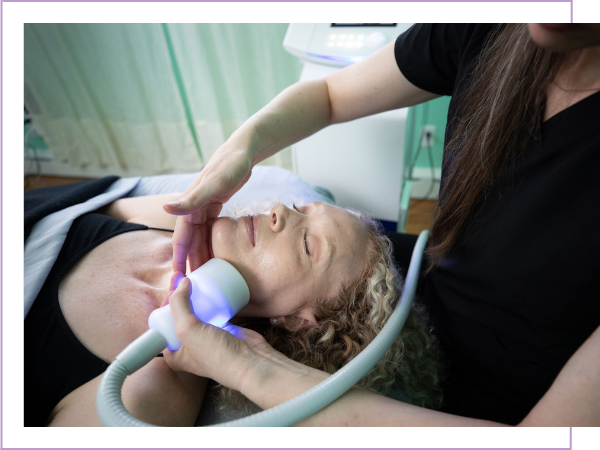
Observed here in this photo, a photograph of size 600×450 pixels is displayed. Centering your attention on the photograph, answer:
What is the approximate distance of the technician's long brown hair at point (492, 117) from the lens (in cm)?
83

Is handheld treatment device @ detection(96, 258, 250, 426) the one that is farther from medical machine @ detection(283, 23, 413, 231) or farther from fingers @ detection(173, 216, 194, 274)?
medical machine @ detection(283, 23, 413, 231)

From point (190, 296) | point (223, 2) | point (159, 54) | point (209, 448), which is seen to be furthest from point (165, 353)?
point (159, 54)

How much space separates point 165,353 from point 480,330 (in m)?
0.78

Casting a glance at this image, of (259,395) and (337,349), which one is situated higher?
(259,395)

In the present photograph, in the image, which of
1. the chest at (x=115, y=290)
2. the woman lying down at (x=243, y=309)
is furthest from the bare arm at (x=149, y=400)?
the chest at (x=115, y=290)

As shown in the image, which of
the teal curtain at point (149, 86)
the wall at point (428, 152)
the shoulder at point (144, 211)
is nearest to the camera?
the shoulder at point (144, 211)

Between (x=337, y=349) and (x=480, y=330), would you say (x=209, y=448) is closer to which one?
(x=337, y=349)

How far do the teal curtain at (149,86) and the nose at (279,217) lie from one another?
150 centimetres

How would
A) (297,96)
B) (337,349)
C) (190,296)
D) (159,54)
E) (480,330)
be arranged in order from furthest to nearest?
(159,54) < (297,96) < (337,349) < (480,330) < (190,296)

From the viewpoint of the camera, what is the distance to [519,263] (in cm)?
88

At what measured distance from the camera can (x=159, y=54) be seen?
244 centimetres

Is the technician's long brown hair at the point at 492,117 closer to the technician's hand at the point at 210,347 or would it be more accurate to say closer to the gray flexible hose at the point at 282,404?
the gray flexible hose at the point at 282,404

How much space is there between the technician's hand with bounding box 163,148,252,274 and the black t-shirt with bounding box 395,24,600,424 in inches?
22.1

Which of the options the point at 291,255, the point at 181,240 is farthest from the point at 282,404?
the point at 181,240
